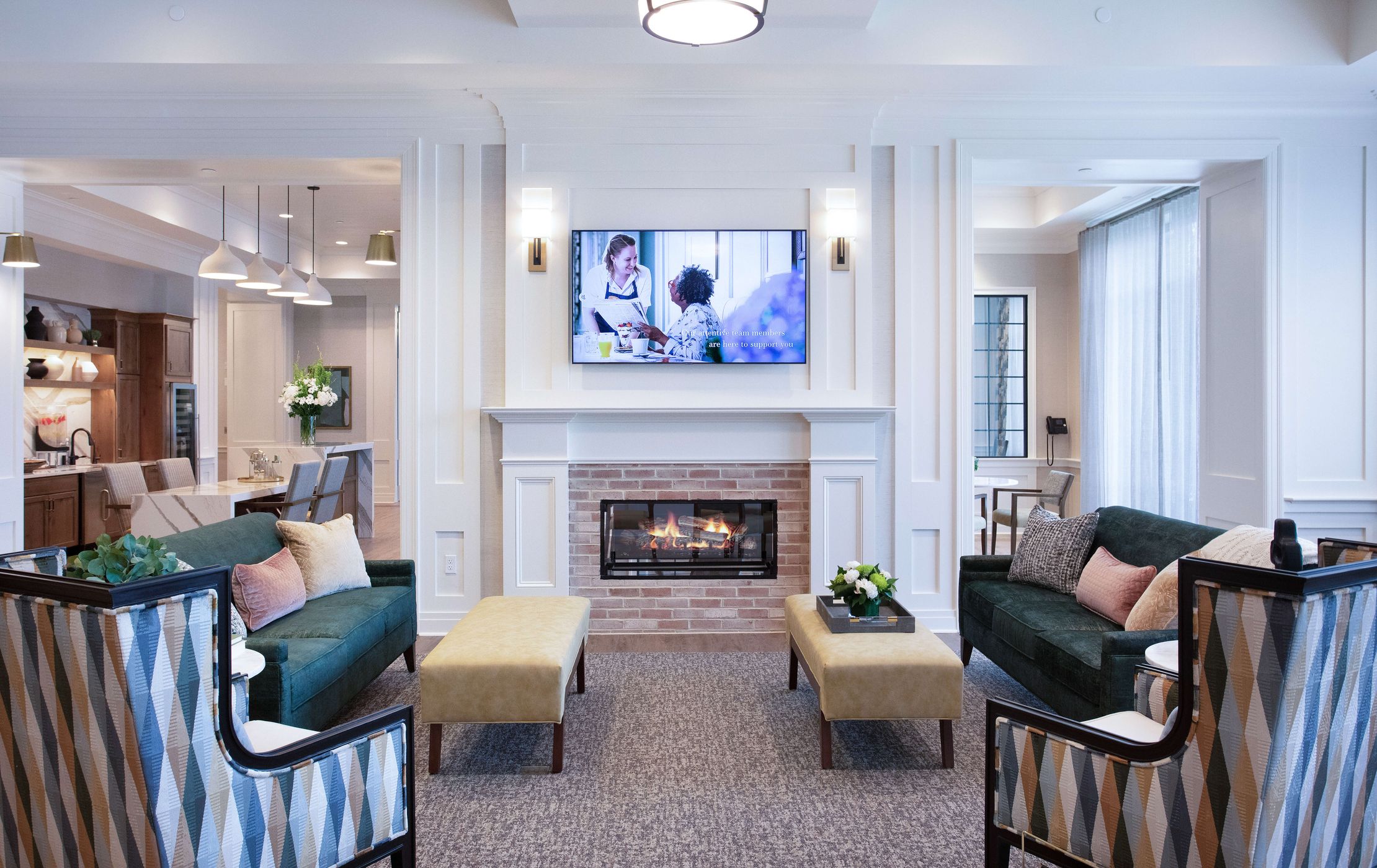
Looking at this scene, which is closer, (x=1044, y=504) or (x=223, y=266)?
(x=223, y=266)

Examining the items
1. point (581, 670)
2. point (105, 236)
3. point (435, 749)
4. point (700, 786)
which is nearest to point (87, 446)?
point (105, 236)

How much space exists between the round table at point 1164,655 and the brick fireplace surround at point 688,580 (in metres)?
2.24

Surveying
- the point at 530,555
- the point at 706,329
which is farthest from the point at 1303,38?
the point at 530,555

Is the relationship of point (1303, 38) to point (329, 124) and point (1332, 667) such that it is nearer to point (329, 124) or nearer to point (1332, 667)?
point (1332, 667)

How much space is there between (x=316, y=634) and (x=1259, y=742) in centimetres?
279

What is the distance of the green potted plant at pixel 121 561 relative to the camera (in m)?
1.48

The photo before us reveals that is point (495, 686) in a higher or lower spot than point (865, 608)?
lower

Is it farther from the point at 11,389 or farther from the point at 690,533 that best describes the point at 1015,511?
the point at 11,389

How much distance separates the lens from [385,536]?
7.82 m

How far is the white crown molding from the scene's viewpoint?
584 cm

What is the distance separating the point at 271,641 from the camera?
8.09 ft

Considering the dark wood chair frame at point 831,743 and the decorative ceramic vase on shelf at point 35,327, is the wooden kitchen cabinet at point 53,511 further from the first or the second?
the dark wood chair frame at point 831,743

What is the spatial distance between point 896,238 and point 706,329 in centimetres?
115

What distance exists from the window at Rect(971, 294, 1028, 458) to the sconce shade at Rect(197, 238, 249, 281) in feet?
19.7
